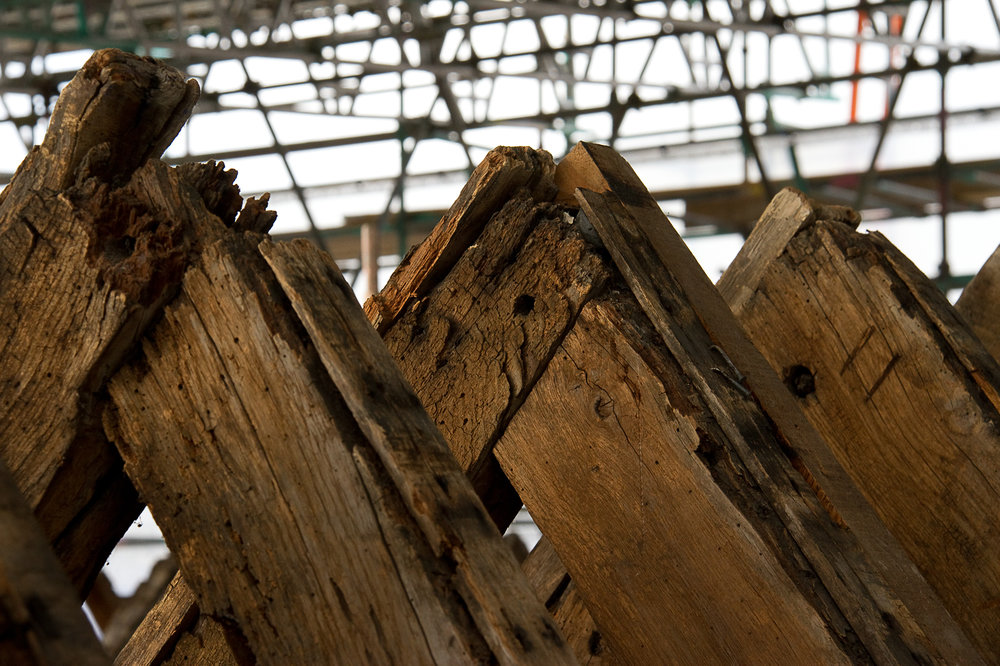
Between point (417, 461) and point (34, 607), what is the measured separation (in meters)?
0.38

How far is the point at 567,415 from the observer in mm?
1483

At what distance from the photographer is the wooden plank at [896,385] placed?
1765 mm

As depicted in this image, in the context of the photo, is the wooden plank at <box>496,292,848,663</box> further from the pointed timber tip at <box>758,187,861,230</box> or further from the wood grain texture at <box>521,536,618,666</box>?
the pointed timber tip at <box>758,187,861,230</box>

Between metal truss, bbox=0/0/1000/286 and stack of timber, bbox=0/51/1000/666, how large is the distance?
796 centimetres

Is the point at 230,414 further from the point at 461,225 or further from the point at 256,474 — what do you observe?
the point at 461,225

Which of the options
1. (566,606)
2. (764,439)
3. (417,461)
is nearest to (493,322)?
(764,439)

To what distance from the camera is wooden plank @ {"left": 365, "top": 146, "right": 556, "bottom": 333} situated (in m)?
1.56

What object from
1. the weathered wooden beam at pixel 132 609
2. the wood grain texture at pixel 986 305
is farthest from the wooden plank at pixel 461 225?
the weathered wooden beam at pixel 132 609

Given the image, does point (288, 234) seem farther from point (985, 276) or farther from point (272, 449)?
point (272, 449)

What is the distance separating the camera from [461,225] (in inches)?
61.3

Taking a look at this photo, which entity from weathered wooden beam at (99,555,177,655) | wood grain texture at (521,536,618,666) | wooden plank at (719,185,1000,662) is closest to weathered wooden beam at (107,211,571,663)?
wood grain texture at (521,536,618,666)

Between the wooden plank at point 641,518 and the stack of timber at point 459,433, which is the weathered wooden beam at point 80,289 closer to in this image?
the stack of timber at point 459,433

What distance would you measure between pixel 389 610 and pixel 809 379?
1.08 metres

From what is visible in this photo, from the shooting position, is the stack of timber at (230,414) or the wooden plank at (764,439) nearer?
Answer: the stack of timber at (230,414)
